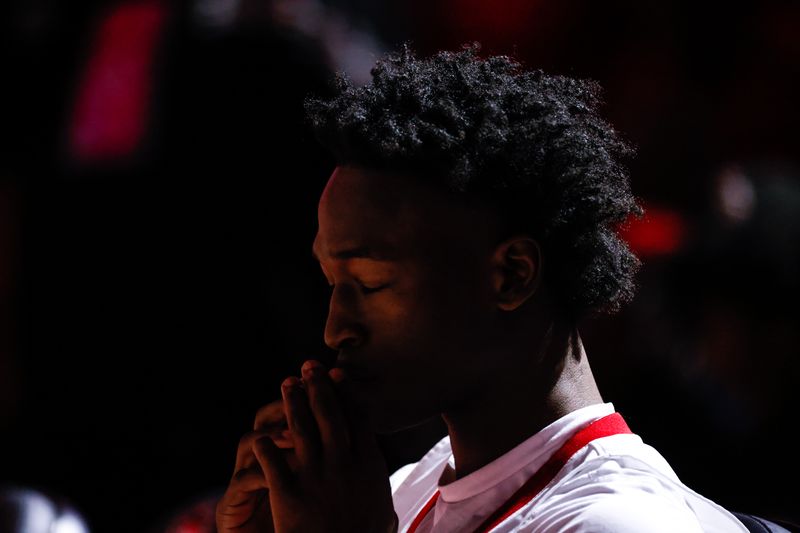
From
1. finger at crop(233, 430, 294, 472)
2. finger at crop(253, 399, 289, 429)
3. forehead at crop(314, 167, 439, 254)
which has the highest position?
forehead at crop(314, 167, 439, 254)

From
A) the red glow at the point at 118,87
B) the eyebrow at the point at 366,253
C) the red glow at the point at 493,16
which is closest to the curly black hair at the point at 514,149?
the eyebrow at the point at 366,253

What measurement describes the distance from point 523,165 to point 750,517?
59cm

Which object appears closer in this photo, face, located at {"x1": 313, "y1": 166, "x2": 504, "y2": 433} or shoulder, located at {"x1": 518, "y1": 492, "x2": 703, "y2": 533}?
shoulder, located at {"x1": 518, "y1": 492, "x2": 703, "y2": 533}

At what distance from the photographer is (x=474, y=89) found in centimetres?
146

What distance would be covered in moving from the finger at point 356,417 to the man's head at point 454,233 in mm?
26

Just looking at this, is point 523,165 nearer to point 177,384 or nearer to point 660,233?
point 177,384

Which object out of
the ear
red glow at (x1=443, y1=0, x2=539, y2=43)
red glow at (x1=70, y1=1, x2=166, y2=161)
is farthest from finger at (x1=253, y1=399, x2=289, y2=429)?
red glow at (x1=443, y1=0, x2=539, y2=43)

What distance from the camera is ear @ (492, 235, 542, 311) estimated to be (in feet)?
4.53

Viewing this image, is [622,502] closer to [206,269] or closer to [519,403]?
[519,403]

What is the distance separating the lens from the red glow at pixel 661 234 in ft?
14.2

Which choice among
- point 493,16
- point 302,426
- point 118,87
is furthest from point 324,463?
point 493,16

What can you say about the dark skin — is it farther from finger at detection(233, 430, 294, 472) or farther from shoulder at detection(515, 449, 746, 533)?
shoulder at detection(515, 449, 746, 533)

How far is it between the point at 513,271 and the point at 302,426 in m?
0.35

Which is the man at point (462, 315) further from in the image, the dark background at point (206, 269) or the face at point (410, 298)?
the dark background at point (206, 269)
